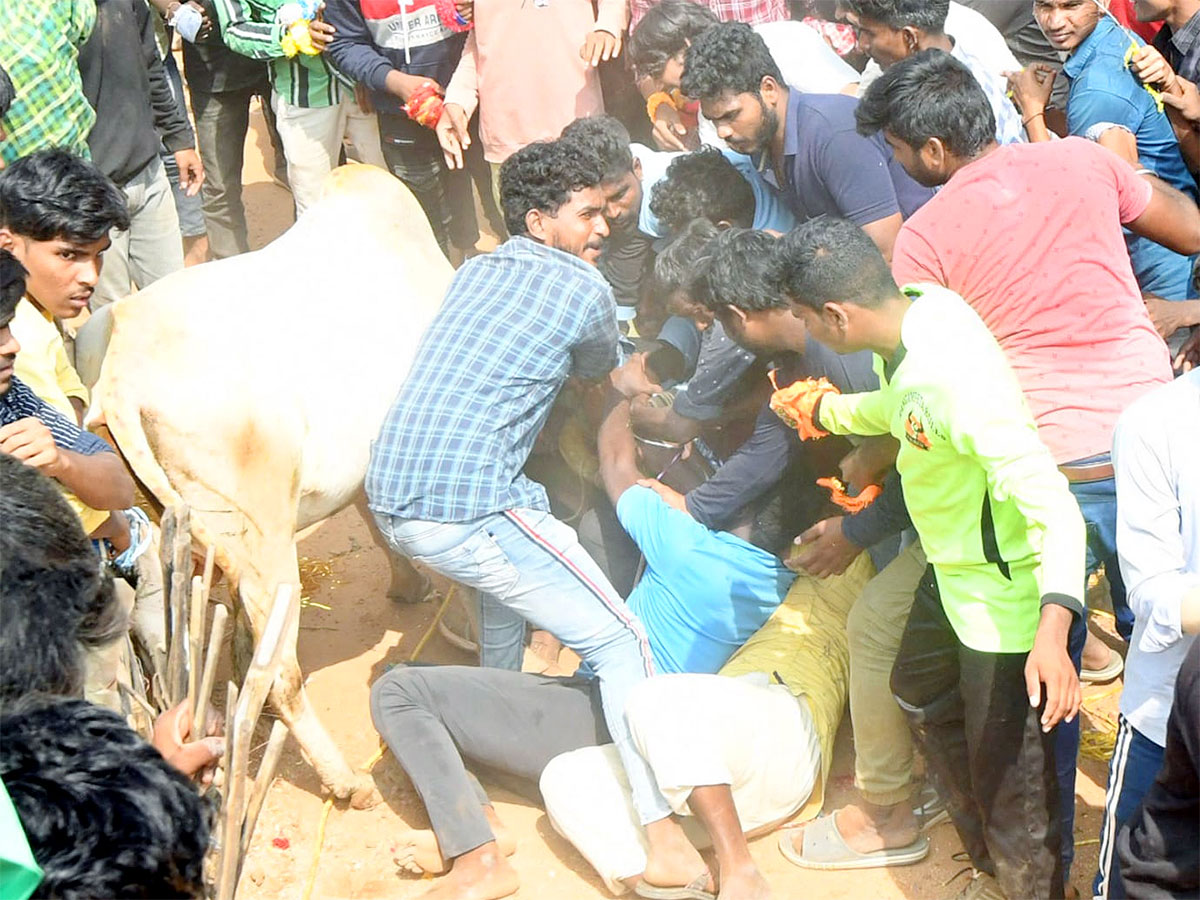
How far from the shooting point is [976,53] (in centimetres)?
486

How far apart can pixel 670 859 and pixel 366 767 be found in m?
1.17

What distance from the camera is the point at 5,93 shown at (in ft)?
15.4

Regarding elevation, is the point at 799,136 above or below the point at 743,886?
above

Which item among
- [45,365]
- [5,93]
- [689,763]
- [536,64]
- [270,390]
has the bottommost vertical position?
[689,763]

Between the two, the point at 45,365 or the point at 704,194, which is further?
the point at 704,194

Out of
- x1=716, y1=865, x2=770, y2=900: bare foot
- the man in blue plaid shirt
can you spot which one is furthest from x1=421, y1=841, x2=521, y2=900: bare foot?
x1=716, y1=865, x2=770, y2=900: bare foot

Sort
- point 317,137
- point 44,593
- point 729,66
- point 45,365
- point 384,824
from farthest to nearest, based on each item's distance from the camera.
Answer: point 317,137
point 729,66
point 384,824
point 45,365
point 44,593

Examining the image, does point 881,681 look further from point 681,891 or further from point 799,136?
point 799,136

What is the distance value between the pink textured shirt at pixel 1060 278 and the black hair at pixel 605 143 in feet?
4.05

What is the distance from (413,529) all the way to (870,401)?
1.37 m

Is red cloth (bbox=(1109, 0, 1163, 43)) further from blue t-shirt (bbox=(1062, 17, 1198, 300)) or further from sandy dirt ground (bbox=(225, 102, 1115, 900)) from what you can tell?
sandy dirt ground (bbox=(225, 102, 1115, 900))

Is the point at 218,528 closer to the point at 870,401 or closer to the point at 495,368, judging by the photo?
the point at 495,368

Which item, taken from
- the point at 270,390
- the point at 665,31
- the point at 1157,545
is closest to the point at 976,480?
the point at 1157,545

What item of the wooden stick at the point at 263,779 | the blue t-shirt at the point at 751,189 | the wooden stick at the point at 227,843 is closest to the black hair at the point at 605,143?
the blue t-shirt at the point at 751,189
